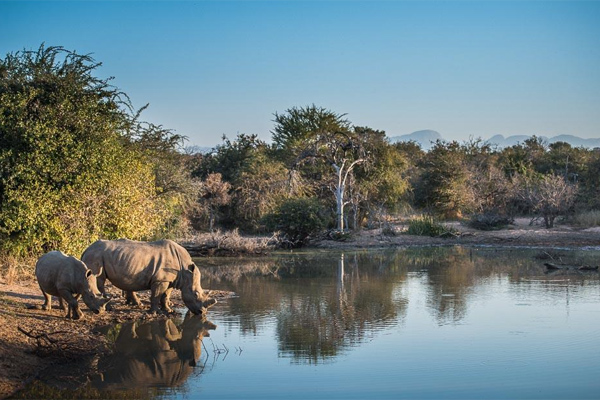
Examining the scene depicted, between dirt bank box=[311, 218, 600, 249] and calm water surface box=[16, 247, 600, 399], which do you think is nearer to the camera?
calm water surface box=[16, 247, 600, 399]

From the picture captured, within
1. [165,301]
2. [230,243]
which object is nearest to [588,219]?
[230,243]

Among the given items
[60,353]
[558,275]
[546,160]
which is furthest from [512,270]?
[546,160]

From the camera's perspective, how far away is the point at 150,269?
1307 centimetres

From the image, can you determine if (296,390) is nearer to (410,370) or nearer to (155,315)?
(410,370)

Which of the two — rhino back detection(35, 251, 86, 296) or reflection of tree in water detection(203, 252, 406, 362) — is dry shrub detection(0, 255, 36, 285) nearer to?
rhino back detection(35, 251, 86, 296)

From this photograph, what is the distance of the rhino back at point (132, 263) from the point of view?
1293cm

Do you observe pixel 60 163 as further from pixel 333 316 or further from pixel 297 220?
pixel 297 220

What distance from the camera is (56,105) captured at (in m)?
16.5

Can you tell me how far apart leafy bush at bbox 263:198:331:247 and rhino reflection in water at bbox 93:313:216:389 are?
16.4 meters

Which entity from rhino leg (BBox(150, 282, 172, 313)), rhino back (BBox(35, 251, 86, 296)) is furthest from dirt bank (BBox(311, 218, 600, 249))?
rhino back (BBox(35, 251, 86, 296))

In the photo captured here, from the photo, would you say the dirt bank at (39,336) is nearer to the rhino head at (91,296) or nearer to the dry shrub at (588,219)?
the rhino head at (91,296)

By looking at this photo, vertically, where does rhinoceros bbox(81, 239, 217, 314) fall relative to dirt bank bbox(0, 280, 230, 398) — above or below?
above

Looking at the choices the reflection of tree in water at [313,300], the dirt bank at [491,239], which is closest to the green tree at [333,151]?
the dirt bank at [491,239]

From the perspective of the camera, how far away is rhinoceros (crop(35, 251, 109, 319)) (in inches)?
461
